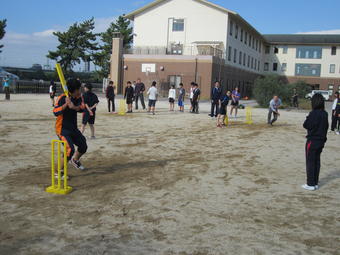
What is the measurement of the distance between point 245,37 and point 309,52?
1740 cm

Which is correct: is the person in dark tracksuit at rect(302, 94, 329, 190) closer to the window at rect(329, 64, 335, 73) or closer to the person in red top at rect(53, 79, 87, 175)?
the person in red top at rect(53, 79, 87, 175)

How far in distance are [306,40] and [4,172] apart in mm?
59740

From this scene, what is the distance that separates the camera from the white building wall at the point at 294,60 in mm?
55938

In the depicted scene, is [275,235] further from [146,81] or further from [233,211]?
[146,81]

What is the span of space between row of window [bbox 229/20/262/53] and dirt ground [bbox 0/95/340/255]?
32.3 m

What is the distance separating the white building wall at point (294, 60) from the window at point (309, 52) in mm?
500

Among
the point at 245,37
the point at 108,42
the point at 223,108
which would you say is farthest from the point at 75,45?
the point at 223,108

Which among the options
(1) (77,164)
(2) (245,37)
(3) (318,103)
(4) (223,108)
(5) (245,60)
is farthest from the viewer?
(5) (245,60)

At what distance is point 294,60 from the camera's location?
57.6 metres

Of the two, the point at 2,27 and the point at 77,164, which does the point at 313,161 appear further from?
the point at 2,27

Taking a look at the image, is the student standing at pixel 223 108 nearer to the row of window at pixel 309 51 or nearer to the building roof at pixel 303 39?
the building roof at pixel 303 39

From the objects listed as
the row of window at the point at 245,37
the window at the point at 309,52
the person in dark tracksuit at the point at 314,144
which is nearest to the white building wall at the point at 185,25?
the row of window at the point at 245,37

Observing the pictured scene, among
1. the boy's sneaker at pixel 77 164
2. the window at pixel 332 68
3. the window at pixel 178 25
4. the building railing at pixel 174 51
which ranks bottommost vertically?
the boy's sneaker at pixel 77 164

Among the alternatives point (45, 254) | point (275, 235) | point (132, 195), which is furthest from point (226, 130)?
point (45, 254)
